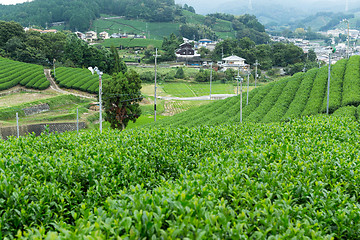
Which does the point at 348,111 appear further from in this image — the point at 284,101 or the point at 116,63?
the point at 116,63

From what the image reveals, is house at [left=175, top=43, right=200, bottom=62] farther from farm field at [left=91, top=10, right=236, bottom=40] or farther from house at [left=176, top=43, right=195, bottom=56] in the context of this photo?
farm field at [left=91, top=10, right=236, bottom=40]

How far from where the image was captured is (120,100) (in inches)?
1069

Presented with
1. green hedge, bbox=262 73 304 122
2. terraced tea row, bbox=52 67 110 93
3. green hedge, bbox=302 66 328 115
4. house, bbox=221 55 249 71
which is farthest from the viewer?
house, bbox=221 55 249 71

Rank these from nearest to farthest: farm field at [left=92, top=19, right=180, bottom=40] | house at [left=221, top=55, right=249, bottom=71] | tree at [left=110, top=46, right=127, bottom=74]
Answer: tree at [left=110, top=46, right=127, bottom=74] < house at [left=221, top=55, right=249, bottom=71] < farm field at [left=92, top=19, right=180, bottom=40]

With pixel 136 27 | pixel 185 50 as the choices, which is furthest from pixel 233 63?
pixel 136 27

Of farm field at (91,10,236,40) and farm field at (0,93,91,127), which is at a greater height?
farm field at (91,10,236,40)

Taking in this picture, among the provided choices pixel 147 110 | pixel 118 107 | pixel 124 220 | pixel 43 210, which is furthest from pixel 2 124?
pixel 124 220

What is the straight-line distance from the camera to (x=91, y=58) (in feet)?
182

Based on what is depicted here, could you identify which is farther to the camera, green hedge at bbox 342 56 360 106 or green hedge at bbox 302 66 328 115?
green hedge at bbox 302 66 328 115

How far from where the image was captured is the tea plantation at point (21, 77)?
1533 inches

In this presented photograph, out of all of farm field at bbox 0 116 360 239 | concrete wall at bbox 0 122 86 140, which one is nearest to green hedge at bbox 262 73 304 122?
farm field at bbox 0 116 360 239

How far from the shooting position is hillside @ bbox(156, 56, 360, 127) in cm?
2333

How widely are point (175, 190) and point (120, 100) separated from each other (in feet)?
75.0

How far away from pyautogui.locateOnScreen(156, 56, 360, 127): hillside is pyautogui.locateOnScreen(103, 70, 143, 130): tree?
8.99 feet
